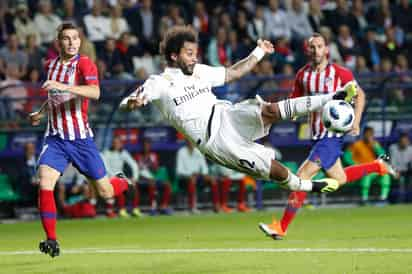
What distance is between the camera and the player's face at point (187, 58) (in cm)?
1118

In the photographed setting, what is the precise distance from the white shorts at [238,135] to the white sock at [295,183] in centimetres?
37

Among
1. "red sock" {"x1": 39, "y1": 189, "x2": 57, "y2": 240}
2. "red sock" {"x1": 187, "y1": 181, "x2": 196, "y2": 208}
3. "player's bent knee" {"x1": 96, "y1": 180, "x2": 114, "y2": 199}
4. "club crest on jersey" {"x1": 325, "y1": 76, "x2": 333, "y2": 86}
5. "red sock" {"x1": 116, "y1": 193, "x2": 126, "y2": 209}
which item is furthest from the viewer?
"red sock" {"x1": 187, "y1": 181, "x2": 196, "y2": 208}

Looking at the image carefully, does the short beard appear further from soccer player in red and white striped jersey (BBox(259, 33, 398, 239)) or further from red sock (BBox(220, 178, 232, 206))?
red sock (BBox(220, 178, 232, 206))

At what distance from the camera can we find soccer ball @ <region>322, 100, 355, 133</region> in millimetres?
10383

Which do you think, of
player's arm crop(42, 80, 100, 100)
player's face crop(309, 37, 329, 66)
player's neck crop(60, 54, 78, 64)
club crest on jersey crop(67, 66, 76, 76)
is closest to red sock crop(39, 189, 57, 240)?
player's arm crop(42, 80, 100, 100)

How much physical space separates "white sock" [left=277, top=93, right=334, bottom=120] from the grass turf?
1.33 m

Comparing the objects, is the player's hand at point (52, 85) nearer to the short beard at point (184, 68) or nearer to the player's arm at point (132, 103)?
the player's arm at point (132, 103)

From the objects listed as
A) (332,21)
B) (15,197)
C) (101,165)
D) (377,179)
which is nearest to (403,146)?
(377,179)

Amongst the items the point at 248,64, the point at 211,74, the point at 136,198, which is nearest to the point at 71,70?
the point at 211,74

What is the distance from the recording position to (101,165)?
12609mm

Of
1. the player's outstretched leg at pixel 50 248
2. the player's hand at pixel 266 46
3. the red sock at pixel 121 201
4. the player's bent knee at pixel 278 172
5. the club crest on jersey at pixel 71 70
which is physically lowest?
the red sock at pixel 121 201

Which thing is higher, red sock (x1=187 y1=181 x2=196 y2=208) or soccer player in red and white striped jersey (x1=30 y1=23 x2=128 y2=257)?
soccer player in red and white striped jersey (x1=30 y1=23 x2=128 y2=257)

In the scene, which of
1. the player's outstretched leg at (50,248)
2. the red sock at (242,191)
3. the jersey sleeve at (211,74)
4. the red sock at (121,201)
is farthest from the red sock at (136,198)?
the jersey sleeve at (211,74)

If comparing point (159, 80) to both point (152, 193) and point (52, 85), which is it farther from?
point (152, 193)
